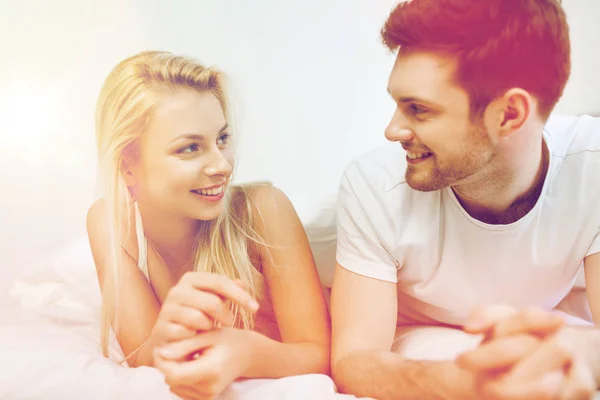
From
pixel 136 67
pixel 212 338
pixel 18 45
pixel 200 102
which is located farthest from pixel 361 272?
pixel 18 45

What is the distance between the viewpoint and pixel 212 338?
725 millimetres

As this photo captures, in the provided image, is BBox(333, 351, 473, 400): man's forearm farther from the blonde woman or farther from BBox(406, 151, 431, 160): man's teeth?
BBox(406, 151, 431, 160): man's teeth

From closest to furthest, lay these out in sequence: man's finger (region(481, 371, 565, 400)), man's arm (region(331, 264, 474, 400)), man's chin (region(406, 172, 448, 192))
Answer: man's finger (region(481, 371, 565, 400)) → man's arm (region(331, 264, 474, 400)) → man's chin (region(406, 172, 448, 192))

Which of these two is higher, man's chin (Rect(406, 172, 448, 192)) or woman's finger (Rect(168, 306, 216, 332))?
man's chin (Rect(406, 172, 448, 192))

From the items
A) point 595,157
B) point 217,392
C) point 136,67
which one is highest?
point 136,67

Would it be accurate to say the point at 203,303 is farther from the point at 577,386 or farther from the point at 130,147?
the point at 577,386

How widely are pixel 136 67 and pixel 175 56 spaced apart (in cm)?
6

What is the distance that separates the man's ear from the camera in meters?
0.73

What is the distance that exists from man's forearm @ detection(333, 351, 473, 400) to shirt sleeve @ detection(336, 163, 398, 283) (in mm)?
128

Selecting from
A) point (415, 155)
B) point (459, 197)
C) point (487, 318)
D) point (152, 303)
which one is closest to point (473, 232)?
point (459, 197)

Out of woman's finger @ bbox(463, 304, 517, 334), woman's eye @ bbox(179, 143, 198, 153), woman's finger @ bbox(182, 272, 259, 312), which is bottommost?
woman's finger @ bbox(182, 272, 259, 312)

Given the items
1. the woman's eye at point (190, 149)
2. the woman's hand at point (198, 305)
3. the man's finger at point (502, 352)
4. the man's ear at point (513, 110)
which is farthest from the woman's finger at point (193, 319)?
the man's ear at point (513, 110)

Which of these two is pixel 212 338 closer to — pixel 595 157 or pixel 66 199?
pixel 66 199

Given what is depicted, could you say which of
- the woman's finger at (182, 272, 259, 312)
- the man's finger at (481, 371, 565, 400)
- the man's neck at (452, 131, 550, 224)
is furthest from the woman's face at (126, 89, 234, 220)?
the man's finger at (481, 371, 565, 400)
